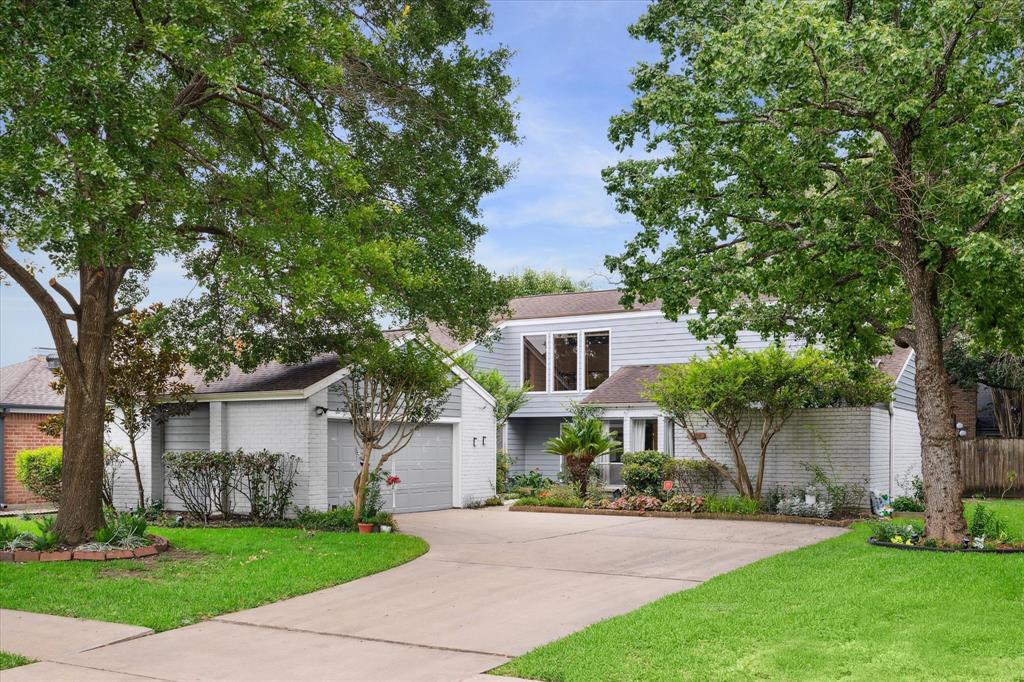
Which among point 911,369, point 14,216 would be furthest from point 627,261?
point 911,369

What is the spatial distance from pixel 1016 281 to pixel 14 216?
1236cm

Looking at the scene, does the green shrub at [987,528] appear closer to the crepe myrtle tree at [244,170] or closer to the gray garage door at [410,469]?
the crepe myrtle tree at [244,170]

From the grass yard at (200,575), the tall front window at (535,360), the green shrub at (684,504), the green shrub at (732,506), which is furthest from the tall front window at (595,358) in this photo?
the grass yard at (200,575)

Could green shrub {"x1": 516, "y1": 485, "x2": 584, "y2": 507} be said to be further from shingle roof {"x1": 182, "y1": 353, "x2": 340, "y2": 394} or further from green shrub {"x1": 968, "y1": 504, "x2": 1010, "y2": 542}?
green shrub {"x1": 968, "y1": 504, "x2": 1010, "y2": 542}

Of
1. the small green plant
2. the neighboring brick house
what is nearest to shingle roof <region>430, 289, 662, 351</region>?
the neighboring brick house

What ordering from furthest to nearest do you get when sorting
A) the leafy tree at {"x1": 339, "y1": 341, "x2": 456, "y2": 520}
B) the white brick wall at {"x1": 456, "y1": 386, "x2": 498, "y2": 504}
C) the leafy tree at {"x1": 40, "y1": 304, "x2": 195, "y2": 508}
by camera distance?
1. the white brick wall at {"x1": 456, "y1": 386, "x2": 498, "y2": 504}
2. the leafy tree at {"x1": 40, "y1": 304, "x2": 195, "y2": 508}
3. the leafy tree at {"x1": 339, "y1": 341, "x2": 456, "y2": 520}

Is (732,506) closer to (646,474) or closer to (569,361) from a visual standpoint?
(646,474)

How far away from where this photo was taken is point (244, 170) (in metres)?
13.3

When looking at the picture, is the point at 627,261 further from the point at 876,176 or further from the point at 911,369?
the point at 911,369

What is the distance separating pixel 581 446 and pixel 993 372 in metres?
12.2

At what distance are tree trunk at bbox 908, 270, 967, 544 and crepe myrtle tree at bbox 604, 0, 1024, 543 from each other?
0.02 metres

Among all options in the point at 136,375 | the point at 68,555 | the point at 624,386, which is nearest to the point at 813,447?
the point at 624,386

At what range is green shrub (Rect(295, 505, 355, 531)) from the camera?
1517 centimetres

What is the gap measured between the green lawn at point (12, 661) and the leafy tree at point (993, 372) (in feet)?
75.0
